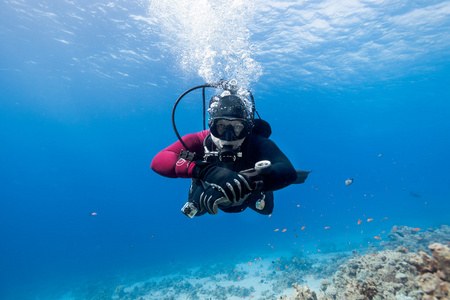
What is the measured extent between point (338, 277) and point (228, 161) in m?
8.06

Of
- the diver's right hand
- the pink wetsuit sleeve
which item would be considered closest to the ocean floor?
the diver's right hand

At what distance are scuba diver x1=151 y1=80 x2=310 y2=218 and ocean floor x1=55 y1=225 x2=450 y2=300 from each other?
289 centimetres

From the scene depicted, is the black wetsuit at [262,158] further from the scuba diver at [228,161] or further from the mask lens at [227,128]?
the mask lens at [227,128]

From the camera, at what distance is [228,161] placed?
3076mm

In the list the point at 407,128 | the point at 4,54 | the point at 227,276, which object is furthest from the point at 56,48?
the point at 407,128

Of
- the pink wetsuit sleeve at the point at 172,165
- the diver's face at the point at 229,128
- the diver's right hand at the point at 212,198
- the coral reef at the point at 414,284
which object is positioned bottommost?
the coral reef at the point at 414,284

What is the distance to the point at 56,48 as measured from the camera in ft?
66.3

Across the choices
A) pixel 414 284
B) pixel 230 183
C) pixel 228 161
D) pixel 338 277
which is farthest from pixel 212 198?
pixel 338 277

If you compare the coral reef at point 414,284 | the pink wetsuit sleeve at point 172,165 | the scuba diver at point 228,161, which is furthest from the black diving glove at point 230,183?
the coral reef at point 414,284

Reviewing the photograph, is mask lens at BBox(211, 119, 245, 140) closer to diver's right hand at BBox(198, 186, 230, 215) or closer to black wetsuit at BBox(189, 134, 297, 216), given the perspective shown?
black wetsuit at BBox(189, 134, 297, 216)

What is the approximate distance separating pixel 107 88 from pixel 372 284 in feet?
116

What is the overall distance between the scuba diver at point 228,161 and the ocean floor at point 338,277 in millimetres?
2886

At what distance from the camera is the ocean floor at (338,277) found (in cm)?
394

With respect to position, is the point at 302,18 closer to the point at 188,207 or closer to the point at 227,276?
the point at 188,207
